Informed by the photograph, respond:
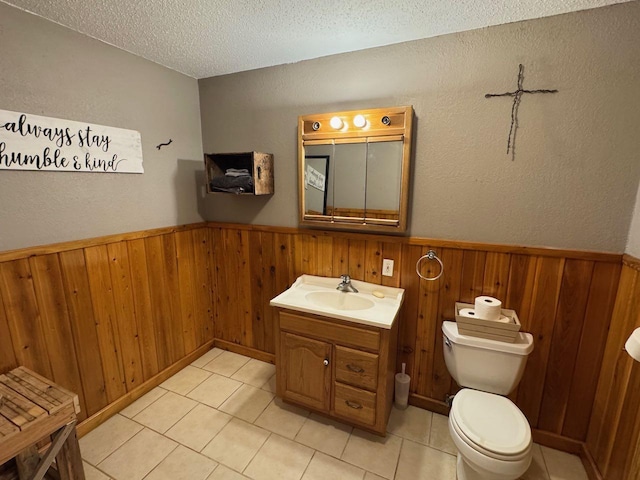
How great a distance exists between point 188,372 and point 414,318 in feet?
5.99

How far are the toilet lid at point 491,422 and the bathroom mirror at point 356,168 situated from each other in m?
0.98

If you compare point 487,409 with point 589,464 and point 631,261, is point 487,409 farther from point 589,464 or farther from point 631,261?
point 631,261

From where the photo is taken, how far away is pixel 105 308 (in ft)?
5.98

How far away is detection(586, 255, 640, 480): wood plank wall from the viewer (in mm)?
1258

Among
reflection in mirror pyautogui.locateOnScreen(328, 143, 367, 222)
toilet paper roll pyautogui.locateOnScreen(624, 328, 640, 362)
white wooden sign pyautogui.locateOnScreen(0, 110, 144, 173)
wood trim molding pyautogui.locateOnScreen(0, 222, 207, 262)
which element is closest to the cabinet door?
reflection in mirror pyautogui.locateOnScreen(328, 143, 367, 222)

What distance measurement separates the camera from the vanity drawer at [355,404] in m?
1.69

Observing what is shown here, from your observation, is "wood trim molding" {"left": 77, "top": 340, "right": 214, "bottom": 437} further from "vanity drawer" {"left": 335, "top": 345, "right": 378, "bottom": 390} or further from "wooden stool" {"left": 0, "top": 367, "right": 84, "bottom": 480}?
"vanity drawer" {"left": 335, "top": 345, "right": 378, "bottom": 390}

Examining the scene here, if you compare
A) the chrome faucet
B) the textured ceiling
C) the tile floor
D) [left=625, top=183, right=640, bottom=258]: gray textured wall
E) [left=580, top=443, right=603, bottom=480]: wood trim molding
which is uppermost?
the textured ceiling

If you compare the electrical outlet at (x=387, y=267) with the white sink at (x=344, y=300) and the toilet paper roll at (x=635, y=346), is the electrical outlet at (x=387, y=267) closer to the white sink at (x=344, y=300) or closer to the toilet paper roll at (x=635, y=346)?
the white sink at (x=344, y=300)

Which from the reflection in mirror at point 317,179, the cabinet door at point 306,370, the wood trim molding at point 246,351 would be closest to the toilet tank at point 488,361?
the cabinet door at point 306,370

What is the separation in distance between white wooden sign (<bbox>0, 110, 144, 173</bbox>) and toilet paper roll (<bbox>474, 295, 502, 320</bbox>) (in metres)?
2.26

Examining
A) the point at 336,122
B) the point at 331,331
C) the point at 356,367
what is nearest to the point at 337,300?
the point at 331,331

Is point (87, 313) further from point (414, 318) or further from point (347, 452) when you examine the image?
point (414, 318)

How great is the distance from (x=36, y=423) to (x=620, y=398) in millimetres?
2562
